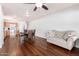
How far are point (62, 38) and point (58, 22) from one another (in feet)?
0.79

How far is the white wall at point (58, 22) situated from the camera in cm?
180

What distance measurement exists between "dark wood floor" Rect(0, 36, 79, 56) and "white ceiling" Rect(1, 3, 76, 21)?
0.33m

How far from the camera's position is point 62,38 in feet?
6.05

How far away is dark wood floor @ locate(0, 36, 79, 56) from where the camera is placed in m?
1.81

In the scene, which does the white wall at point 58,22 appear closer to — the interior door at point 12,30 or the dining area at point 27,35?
the dining area at point 27,35

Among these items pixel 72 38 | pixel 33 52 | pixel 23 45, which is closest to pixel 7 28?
pixel 23 45

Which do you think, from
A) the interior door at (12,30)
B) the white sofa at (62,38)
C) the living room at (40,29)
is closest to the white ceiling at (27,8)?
the living room at (40,29)

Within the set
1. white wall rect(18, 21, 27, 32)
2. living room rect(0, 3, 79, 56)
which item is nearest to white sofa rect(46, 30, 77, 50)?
living room rect(0, 3, 79, 56)

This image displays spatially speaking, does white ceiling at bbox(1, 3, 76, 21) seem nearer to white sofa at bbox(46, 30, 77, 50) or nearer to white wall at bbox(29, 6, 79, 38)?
white wall at bbox(29, 6, 79, 38)

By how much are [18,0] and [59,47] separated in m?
0.89

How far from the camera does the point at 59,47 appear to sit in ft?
6.09

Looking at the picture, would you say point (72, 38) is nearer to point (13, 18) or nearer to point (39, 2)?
point (39, 2)

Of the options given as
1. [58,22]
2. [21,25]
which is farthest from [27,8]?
[58,22]

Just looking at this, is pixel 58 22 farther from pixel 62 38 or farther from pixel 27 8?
pixel 27 8
